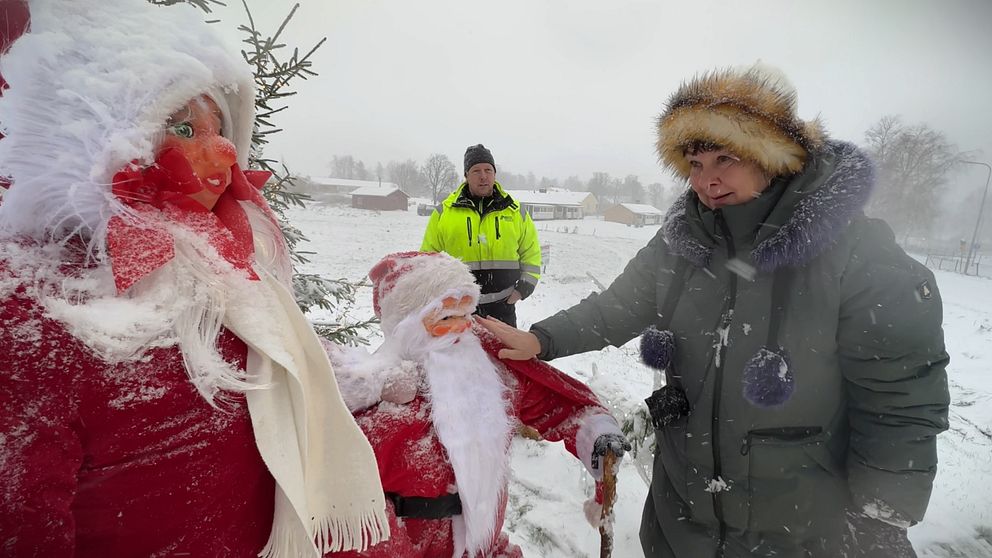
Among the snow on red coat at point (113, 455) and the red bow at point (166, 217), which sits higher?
the red bow at point (166, 217)

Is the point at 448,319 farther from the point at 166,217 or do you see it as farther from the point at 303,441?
the point at 166,217

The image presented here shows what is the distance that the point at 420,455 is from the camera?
1.44 metres

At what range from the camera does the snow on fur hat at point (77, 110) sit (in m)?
0.74

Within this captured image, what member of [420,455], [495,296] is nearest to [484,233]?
[495,296]

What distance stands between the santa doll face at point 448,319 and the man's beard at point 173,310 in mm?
820

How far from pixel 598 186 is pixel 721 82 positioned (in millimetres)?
70124

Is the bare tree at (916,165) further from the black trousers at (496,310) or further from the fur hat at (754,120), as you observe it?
the fur hat at (754,120)

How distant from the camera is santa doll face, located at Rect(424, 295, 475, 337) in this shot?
5.62 ft

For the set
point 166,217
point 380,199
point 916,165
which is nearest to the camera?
point 166,217

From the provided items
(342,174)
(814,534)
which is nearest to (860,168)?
(814,534)

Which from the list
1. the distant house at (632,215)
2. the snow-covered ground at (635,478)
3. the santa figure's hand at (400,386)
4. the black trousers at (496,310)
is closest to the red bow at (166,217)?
the santa figure's hand at (400,386)

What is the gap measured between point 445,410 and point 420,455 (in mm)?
173

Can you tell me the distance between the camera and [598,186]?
68.2m

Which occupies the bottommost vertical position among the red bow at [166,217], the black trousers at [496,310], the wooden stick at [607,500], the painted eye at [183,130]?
the wooden stick at [607,500]
